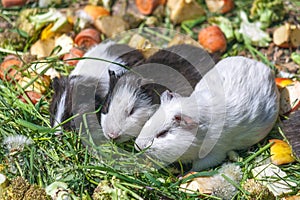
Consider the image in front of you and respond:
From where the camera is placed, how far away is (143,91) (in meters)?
4.38

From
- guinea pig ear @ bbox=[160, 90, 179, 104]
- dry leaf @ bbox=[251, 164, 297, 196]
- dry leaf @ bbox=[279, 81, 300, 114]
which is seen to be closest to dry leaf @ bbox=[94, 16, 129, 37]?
guinea pig ear @ bbox=[160, 90, 179, 104]

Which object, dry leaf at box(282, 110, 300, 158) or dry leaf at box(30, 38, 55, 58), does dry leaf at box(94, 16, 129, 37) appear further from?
dry leaf at box(282, 110, 300, 158)

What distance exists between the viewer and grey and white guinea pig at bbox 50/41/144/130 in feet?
14.1

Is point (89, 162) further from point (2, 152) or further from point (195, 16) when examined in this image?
point (195, 16)

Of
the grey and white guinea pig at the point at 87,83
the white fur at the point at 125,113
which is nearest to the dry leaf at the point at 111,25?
the grey and white guinea pig at the point at 87,83

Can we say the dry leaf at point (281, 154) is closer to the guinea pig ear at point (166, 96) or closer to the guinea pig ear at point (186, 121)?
the guinea pig ear at point (186, 121)

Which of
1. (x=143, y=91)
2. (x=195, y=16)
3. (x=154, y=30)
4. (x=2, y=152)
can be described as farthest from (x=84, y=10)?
(x=2, y=152)

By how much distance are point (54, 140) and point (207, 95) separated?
1134mm

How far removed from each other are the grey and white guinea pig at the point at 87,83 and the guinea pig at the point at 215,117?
0.51 metres

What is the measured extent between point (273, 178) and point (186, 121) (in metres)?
0.71

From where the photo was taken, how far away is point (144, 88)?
14.4ft

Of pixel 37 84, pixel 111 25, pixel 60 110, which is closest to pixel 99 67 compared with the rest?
pixel 37 84

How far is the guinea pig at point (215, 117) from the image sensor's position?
4090 millimetres

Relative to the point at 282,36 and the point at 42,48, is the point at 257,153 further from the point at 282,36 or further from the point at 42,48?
the point at 42,48
